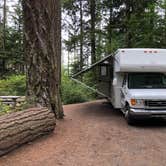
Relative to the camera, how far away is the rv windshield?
14109mm

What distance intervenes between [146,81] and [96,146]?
5596 millimetres

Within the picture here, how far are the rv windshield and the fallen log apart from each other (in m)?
4.46

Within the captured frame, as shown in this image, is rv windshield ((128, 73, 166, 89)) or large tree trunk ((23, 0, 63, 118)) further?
rv windshield ((128, 73, 166, 89))

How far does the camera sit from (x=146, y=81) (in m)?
14.3

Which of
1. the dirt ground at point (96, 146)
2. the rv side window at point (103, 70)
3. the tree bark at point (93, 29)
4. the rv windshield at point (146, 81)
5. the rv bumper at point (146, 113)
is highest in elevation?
the tree bark at point (93, 29)

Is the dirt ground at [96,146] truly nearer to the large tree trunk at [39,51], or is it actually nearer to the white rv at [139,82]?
the white rv at [139,82]

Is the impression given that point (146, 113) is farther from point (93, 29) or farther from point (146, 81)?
point (93, 29)

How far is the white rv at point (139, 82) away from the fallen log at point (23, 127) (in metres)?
3.44

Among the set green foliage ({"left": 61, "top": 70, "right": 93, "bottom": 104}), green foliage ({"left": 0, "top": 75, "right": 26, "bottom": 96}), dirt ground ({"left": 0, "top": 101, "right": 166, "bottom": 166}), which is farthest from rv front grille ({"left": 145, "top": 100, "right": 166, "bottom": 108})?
green foliage ({"left": 0, "top": 75, "right": 26, "bottom": 96})

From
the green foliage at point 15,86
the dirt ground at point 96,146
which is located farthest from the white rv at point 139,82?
the green foliage at point 15,86

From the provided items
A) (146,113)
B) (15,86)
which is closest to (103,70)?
(146,113)

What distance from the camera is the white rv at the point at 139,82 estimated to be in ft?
A: 42.0

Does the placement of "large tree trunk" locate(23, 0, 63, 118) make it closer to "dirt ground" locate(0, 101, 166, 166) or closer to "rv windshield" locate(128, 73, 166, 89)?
"dirt ground" locate(0, 101, 166, 166)

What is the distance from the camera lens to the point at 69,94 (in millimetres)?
23062
